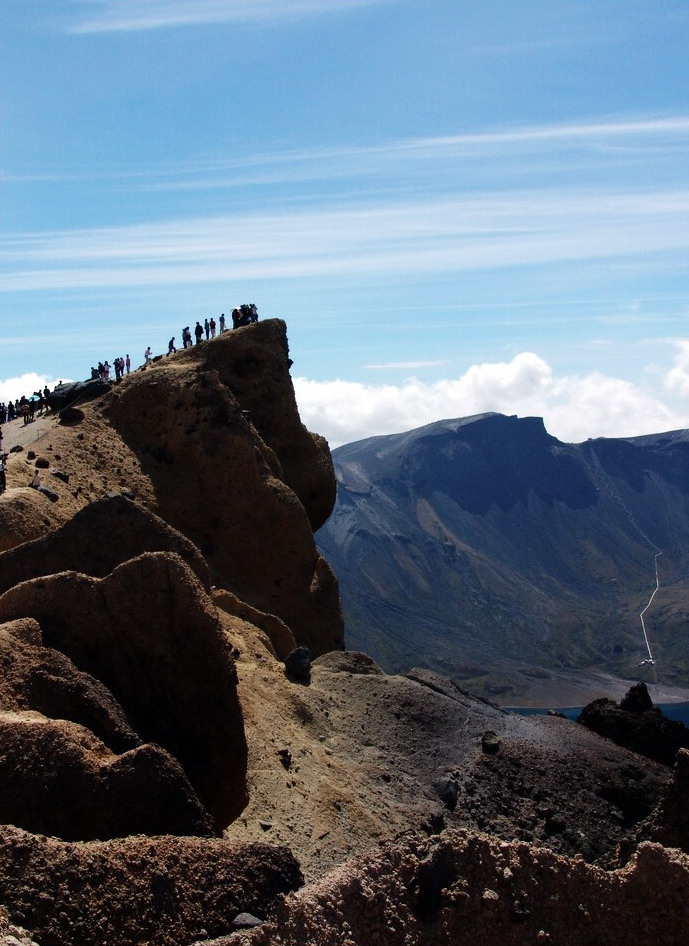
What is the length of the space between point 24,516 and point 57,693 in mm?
13991

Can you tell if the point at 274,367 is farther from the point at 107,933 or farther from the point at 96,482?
the point at 107,933

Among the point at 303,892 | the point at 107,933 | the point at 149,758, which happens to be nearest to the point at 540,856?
the point at 303,892

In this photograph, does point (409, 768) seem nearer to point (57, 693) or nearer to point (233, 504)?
point (233, 504)

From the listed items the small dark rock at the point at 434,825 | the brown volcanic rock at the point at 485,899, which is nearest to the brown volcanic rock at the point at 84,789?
the brown volcanic rock at the point at 485,899

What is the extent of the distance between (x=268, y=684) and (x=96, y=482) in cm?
1146

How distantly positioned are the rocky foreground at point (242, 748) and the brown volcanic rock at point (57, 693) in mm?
42

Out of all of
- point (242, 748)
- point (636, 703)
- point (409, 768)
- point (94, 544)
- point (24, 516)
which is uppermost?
point (24, 516)

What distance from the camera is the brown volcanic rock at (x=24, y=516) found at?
31.7 meters

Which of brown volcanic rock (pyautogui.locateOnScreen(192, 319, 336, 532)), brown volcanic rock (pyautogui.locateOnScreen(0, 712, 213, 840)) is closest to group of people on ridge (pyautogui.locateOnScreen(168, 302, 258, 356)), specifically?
brown volcanic rock (pyautogui.locateOnScreen(192, 319, 336, 532))

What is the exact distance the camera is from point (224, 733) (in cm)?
2194

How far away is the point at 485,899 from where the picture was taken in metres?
13.1

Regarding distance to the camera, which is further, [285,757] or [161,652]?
[285,757]

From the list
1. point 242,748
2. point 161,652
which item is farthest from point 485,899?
point 161,652

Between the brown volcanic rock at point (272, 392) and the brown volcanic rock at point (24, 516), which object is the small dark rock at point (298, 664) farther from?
the brown volcanic rock at point (272, 392)
